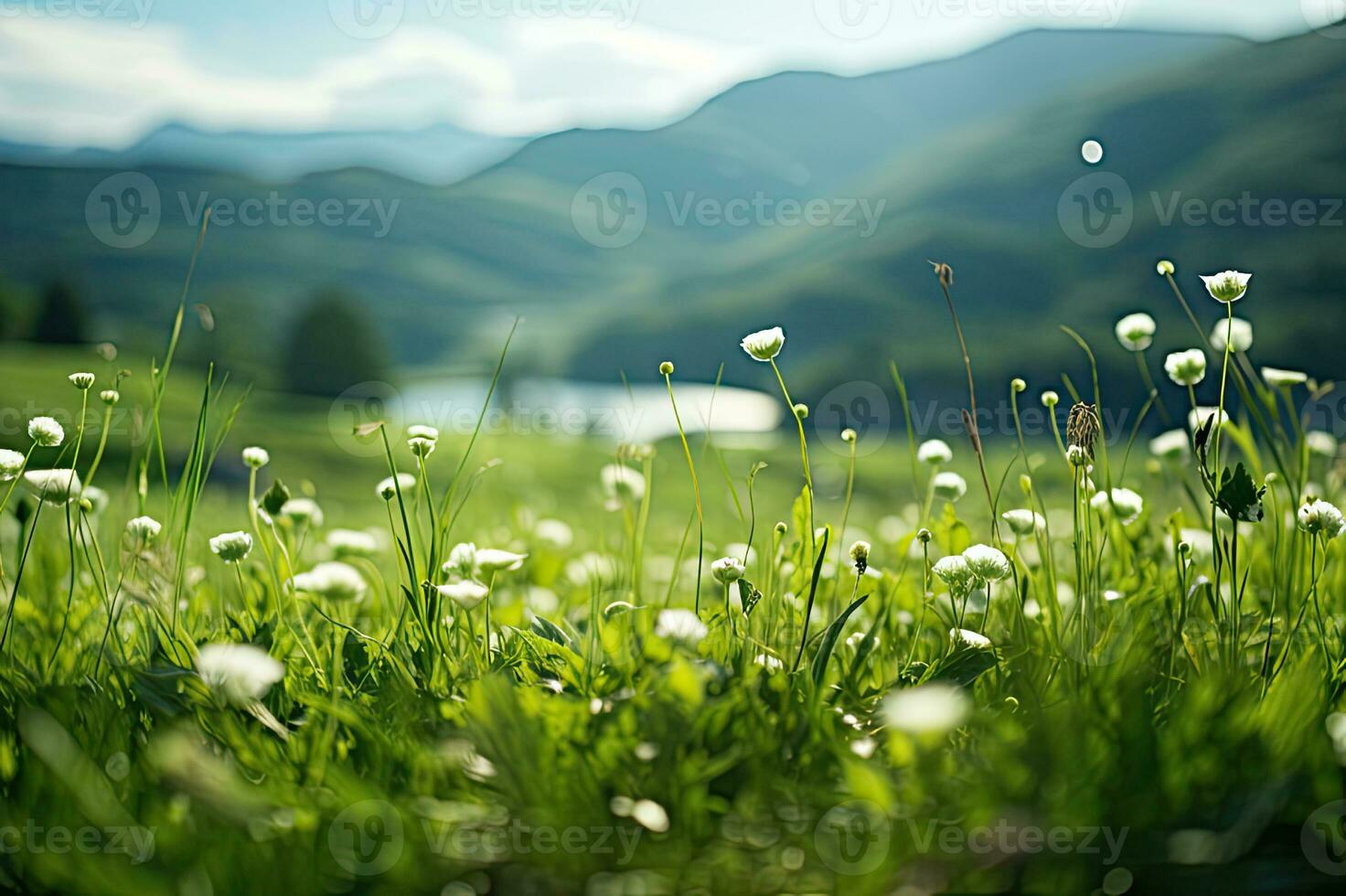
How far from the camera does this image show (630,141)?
653 feet

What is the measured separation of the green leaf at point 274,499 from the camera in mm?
1951

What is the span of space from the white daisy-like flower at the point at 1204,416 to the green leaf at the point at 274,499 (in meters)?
1.80

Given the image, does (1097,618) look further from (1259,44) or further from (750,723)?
(1259,44)

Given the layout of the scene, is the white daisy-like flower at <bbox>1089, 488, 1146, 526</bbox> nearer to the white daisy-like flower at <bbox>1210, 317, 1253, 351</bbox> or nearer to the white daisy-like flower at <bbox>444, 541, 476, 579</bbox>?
the white daisy-like flower at <bbox>1210, 317, 1253, 351</bbox>

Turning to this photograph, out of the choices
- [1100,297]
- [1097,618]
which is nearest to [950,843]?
[1097,618]

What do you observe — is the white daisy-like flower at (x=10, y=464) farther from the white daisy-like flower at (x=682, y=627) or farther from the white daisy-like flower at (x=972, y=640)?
the white daisy-like flower at (x=972, y=640)

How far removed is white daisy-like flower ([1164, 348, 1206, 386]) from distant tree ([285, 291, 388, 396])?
56.2 meters

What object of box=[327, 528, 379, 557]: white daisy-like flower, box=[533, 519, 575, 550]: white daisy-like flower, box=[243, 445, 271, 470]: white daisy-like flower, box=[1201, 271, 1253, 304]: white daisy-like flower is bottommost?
box=[533, 519, 575, 550]: white daisy-like flower

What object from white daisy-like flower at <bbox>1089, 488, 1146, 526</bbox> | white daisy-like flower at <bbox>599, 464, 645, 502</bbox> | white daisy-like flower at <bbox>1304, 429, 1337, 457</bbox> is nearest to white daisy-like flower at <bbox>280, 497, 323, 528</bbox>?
white daisy-like flower at <bbox>599, 464, 645, 502</bbox>

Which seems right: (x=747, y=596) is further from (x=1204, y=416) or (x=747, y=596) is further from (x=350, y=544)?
(x=350, y=544)

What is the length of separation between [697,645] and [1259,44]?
151705 millimetres

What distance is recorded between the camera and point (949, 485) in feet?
7.91

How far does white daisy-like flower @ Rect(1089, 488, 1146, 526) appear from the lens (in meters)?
2.04

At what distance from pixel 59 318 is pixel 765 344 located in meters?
64.2
